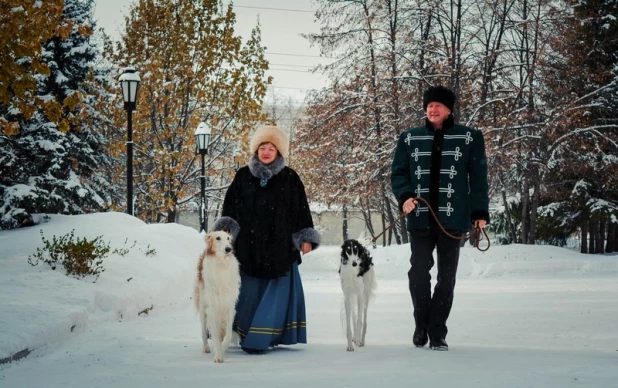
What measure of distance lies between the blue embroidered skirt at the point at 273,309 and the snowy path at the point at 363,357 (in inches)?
7.2

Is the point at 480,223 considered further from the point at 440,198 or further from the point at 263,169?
the point at 263,169

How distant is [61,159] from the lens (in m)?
27.9

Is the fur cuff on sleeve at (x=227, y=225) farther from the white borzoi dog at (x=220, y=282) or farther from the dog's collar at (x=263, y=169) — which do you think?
the dog's collar at (x=263, y=169)

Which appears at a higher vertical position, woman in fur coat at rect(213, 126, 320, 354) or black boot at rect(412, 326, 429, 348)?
woman in fur coat at rect(213, 126, 320, 354)

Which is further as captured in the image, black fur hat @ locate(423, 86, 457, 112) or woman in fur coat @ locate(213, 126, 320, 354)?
woman in fur coat @ locate(213, 126, 320, 354)

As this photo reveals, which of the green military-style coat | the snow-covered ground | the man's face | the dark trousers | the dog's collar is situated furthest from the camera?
the dog's collar

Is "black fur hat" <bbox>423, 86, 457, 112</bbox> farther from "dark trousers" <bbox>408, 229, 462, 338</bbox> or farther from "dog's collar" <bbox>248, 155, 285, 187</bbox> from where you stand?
"dog's collar" <bbox>248, 155, 285, 187</bbox>

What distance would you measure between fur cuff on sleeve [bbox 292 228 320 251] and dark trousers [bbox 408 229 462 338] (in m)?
1.02

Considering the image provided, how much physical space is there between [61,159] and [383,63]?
12.9 metres

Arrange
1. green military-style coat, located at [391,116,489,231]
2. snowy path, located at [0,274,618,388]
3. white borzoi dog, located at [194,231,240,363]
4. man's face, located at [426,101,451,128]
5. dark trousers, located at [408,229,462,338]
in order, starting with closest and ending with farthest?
snowy path, located at [0,274,618,388] < white borzoi dog, located at [194,231,240,363] < dark trousers, located at [408,229,462,338] < green military-style coat, located at [391,116,489,231] < man's face, located at [426,101,451,128]

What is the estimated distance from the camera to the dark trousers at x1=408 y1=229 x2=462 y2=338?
729cm

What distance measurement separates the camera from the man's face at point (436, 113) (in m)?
7.56

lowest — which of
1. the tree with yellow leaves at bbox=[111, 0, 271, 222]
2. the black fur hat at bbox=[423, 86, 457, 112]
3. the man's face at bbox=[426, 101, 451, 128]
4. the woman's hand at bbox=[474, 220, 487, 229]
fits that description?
the woman's hand at bbox=[474, 220, 487, 229]

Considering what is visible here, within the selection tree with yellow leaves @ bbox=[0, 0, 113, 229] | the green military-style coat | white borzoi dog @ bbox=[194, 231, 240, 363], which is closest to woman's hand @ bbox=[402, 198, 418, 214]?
the green military-style coat
